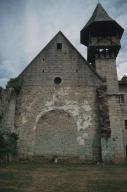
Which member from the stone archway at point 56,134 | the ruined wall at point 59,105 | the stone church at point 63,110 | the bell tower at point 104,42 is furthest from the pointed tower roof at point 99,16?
the stone archway at point 56,134

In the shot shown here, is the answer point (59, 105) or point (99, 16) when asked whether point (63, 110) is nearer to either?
point (59, 105)

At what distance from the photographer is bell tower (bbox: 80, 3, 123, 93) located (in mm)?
21094

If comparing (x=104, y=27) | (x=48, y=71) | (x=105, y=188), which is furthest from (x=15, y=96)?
(x=105, y=188)

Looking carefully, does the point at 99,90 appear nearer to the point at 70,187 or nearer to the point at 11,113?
the point at 11,113

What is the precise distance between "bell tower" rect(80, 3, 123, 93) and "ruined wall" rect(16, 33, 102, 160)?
2676mm

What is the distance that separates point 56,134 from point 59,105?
2056 millimetres

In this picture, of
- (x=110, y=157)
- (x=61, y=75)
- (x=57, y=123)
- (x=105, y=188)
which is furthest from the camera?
(x=61, y=75)

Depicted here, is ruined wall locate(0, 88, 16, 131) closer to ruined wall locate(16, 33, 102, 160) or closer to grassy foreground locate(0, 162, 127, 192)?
ruined wall locate(16, 33, 102, 160)

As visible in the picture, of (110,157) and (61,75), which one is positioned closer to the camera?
(110,157)

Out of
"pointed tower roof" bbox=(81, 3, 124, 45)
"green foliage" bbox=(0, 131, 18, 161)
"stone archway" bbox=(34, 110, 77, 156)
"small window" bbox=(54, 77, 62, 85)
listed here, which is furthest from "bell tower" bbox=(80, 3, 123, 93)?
"green foliage" bbox=(0, 131, 18, 161)

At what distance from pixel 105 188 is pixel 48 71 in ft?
38.7

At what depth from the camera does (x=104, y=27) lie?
22375 millimetres

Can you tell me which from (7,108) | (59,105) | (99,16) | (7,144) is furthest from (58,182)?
(99,16)

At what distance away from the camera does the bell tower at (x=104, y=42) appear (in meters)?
21.1
